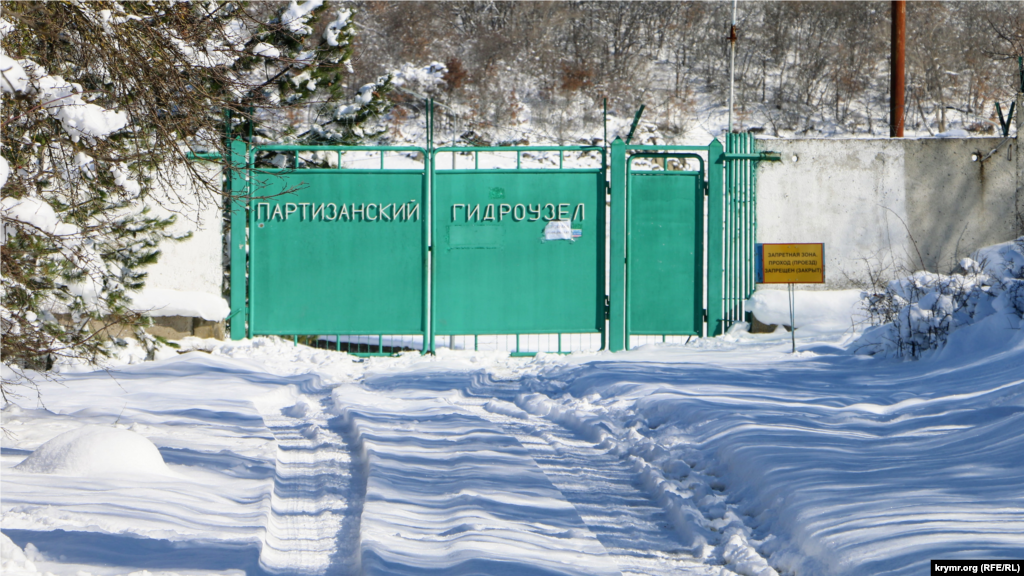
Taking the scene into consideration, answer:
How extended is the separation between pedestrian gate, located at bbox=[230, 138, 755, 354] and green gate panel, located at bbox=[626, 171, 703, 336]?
0.01m

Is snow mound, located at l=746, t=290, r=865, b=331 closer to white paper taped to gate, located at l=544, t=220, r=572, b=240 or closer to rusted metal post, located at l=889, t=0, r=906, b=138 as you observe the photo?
white paper taped to gate, located at l=544, t=220, r=572, b=240

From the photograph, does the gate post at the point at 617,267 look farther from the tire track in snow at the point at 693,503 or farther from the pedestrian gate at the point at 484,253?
the tire track in snow at the point at 693,503

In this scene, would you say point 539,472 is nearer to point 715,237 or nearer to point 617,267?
point 617,267

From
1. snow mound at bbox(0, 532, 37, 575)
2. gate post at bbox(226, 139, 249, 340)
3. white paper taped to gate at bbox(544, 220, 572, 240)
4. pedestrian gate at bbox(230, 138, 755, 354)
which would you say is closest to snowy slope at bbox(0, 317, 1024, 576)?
snow mound at bbox(0, 532, 37, 575)

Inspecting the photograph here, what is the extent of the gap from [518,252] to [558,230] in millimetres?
553

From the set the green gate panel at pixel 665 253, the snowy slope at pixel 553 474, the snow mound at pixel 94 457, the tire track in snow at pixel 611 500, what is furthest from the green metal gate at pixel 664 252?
the snow mound at pixel 94 457

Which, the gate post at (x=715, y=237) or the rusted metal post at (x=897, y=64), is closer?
the gate post at (x=715, y=237)

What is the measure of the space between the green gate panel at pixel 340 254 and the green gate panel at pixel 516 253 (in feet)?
1.07

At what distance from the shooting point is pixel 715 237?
35.0 ft

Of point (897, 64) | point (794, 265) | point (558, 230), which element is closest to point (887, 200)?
point (794, 265)

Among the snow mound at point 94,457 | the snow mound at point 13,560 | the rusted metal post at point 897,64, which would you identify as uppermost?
the rusted metal post at point 897,64

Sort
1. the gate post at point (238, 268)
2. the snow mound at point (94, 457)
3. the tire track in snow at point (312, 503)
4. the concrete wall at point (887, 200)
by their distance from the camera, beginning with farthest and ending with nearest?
the concrete wall at point (887, 200) < the gate post at point (238, 268) < the snow mound at point (94, 457) < the tire track in snow at point (312, 503)

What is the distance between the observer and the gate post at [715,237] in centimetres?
1058

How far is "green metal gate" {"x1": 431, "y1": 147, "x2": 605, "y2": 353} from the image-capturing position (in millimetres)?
10523
